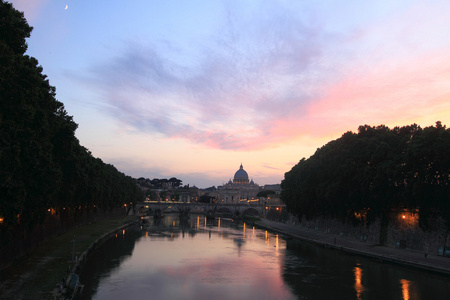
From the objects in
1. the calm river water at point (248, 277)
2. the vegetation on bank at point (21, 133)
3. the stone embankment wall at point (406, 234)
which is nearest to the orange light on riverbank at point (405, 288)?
the calm river water at point (248, 277)

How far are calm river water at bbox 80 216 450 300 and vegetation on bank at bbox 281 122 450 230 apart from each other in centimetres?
938

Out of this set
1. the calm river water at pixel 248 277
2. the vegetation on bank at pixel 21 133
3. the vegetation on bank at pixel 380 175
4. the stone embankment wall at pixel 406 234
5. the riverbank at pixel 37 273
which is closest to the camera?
the riverbank at pixel 37 273

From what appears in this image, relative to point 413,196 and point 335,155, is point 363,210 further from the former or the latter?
point 413,196

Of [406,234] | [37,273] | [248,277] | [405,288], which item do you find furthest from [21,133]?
[406,234]

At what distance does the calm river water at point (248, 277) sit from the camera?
95.9ft

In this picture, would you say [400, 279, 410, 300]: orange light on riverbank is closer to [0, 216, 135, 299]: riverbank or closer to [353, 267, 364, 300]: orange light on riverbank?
[353, 267, 364, 300]: orange light on riverbank

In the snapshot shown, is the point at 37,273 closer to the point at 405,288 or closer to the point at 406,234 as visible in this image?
the point at 405,288

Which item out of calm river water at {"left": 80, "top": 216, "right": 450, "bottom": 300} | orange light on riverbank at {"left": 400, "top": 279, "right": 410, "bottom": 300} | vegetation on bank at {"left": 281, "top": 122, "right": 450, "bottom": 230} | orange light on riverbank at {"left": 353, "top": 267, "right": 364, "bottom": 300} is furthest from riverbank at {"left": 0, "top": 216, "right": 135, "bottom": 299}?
vegetation on bank at {"left": 281, "top": 122, "right": 450, "bottom": 230}

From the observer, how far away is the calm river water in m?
29.2

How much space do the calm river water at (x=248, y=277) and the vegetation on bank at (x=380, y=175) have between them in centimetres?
938

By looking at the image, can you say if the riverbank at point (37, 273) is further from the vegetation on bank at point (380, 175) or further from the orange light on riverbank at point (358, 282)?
the vegetation on bank at point (380, 175)

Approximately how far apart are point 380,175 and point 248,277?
2537 cm

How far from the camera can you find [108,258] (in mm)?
45625

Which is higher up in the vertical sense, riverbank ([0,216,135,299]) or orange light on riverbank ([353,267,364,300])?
riverbank ([0,216,135,299])
